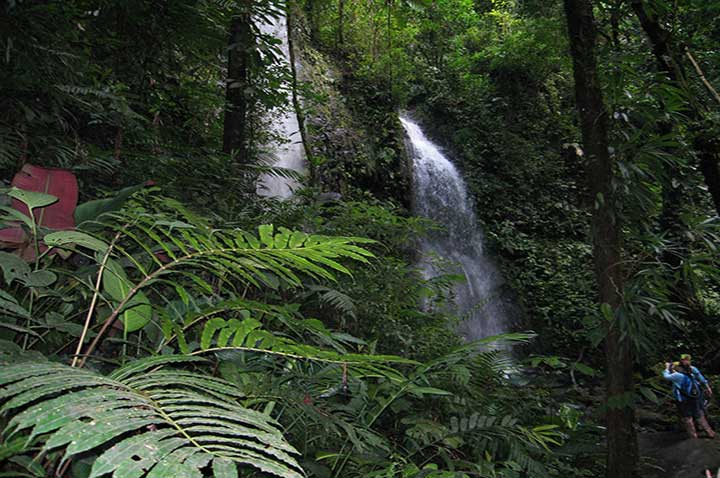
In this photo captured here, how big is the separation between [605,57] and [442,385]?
283 cm

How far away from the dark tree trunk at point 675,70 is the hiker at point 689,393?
3.01m

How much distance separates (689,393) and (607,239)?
4095mm

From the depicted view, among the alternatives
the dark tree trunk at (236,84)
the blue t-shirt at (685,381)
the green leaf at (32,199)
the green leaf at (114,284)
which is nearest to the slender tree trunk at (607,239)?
the dark tree trunk at (236,84)

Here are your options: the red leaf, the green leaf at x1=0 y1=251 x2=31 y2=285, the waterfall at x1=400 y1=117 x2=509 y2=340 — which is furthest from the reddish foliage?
the waterfall at x1=400 y1=117 x2=509 y2=340

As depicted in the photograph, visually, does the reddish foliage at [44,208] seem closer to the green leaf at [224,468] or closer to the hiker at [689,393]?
the green leaf at [224,468]

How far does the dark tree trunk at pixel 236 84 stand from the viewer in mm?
4230

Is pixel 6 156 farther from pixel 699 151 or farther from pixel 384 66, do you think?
pixel 384 66

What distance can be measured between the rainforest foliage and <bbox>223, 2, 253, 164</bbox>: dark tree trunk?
0.02 meters

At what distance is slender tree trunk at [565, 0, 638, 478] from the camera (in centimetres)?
312

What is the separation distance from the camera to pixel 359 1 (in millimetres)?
10883

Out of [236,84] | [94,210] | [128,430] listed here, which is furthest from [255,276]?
[236,84]

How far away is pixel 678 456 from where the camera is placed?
552cm

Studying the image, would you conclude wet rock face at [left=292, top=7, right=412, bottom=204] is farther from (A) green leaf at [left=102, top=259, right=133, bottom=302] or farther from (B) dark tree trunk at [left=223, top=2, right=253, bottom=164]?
(A) green leaf at [left=102, top=259, right=133, bottom=302]

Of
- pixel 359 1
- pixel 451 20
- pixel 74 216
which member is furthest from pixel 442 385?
pixel 451 20
